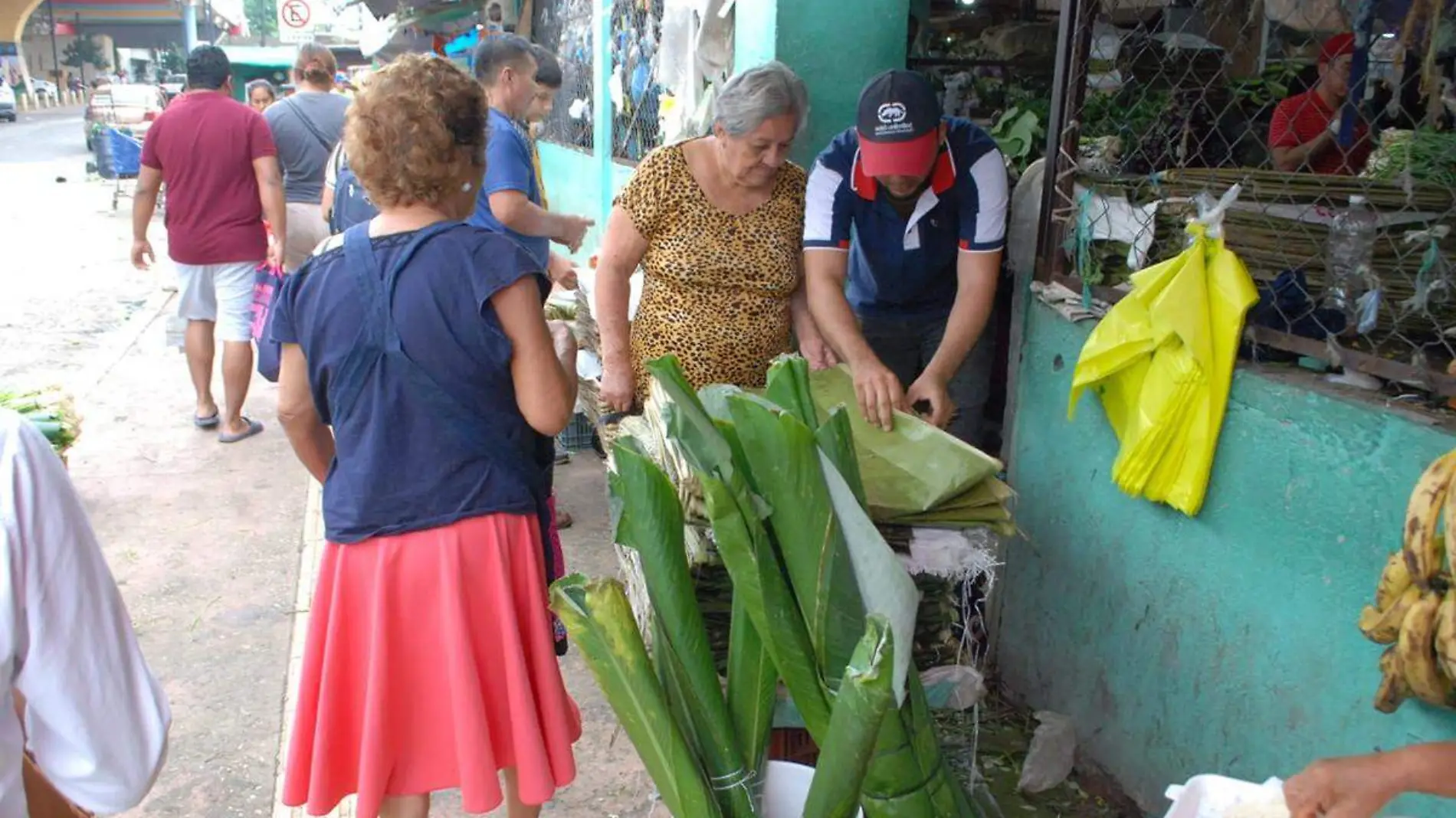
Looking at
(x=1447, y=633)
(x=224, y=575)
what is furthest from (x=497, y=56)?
(x=1447, y=633)

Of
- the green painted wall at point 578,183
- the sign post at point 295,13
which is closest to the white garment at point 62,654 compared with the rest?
the green painted wall at point 578,183

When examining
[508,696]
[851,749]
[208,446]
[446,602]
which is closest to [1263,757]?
[851,749]

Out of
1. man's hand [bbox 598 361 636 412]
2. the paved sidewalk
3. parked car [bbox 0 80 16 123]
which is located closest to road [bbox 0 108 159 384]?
the paved sidewalk

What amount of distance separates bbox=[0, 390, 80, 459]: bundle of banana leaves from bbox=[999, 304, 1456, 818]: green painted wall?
3.20m

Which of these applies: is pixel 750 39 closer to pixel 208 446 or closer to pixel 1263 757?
pixel 1263 757

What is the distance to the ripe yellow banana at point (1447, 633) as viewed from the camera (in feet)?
4.91

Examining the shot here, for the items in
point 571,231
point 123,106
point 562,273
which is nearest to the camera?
point 571,231

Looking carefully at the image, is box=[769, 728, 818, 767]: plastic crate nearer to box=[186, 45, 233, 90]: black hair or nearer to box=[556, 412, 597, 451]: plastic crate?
box=[556, 412, 597, 451]: plastic crate

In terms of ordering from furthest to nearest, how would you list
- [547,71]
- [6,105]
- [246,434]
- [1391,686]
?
[6,105] < [246,434] < [547,71] < [1391,686]

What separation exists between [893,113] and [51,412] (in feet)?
10.2

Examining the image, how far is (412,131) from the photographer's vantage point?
2041 millimetres

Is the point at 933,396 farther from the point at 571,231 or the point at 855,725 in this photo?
the point at 571,231

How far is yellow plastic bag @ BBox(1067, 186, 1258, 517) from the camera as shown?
235 centimetres

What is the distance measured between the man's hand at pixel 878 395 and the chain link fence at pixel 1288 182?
635 millimetres
